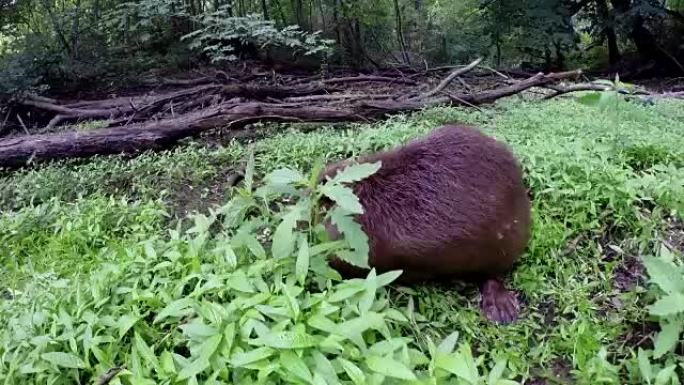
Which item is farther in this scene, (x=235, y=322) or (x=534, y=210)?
(x=534, y=210)

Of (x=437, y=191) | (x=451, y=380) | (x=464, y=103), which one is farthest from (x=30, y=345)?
(x=464, y=103)

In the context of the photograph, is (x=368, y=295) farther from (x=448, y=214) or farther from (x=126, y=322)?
(x=126, y=322)

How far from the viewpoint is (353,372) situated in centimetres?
155

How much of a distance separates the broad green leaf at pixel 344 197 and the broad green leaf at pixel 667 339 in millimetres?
1070

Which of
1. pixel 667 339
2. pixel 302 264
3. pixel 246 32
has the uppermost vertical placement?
pixel 246 32

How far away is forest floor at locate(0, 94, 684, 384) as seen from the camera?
2197mm

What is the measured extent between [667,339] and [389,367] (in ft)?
3.19

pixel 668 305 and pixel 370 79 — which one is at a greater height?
pixel 668 305

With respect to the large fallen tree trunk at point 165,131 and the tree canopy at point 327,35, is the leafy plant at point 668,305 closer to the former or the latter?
the large fallen tree trunk at point 165,131

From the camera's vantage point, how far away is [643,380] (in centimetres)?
188

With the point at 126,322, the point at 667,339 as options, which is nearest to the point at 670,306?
the point at 667,339

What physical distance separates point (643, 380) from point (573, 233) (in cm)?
90

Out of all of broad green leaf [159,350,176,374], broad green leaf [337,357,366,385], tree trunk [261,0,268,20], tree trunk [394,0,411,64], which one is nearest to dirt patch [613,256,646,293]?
broad green leaf [337,357,366,385]

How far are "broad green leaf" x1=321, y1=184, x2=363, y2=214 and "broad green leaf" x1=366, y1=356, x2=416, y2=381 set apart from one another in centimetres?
46
